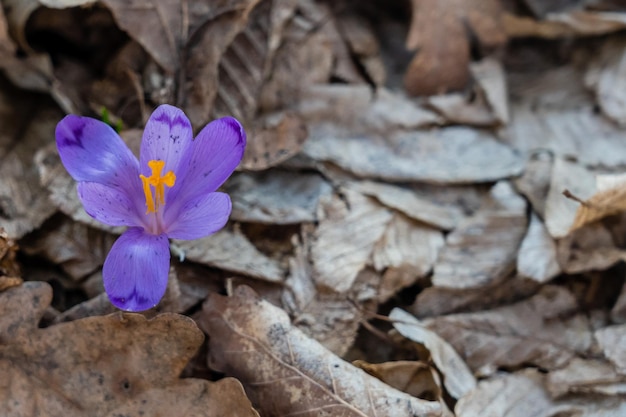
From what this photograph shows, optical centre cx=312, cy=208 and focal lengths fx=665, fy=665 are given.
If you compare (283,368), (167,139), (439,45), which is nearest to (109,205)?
(167,139)

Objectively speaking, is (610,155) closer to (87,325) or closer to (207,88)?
(207,88)

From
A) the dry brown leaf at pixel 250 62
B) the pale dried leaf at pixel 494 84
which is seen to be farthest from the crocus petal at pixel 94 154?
the pale dried leaf at pixel 494 84

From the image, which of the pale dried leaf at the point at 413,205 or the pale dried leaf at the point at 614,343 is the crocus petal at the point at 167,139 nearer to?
the pale dried leaf at the point at 413,205

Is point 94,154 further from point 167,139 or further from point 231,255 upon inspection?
point 231,255

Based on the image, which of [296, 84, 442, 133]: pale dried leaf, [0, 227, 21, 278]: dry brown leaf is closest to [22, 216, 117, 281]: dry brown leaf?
[0, 227, 21, 278]: dry brown leaf

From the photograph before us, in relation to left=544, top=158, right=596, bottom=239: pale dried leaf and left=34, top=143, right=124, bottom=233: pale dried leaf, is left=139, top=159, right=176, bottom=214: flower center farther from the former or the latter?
left=544, top=158, right=596, bottom=239: pale dried leaf

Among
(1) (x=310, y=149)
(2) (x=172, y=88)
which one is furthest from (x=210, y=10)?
(1) (x=310, y=149)
